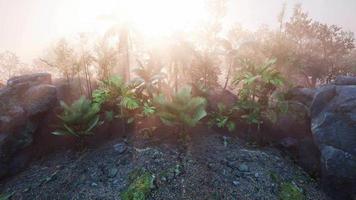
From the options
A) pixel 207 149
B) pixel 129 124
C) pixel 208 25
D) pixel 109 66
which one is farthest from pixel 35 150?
pixel 208 25

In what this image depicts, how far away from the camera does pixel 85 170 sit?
1071cm

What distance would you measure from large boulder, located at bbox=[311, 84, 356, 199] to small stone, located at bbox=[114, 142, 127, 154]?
7714 millimetres

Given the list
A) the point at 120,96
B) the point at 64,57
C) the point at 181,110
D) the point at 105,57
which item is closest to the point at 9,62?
the point at 64,57

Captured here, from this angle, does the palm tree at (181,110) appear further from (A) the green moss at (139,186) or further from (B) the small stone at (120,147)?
(A) the green moss at (139,186)

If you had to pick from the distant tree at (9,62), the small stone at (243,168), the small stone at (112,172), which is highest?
the small stone at (243,168)

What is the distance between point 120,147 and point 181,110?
3058mm

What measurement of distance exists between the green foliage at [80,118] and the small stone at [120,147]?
1226 mm

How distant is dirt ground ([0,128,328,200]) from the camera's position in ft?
31.1

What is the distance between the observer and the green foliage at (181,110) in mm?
11555

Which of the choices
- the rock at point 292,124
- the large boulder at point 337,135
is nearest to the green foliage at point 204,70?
the rock at point 292,124

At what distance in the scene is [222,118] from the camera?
13.2m

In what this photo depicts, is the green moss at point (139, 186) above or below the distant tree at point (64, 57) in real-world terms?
below

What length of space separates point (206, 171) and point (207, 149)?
1.63 metres

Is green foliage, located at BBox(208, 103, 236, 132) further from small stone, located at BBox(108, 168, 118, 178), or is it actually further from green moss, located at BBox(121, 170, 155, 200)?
small stone, located at BBox(108, 168, 118, 178)
